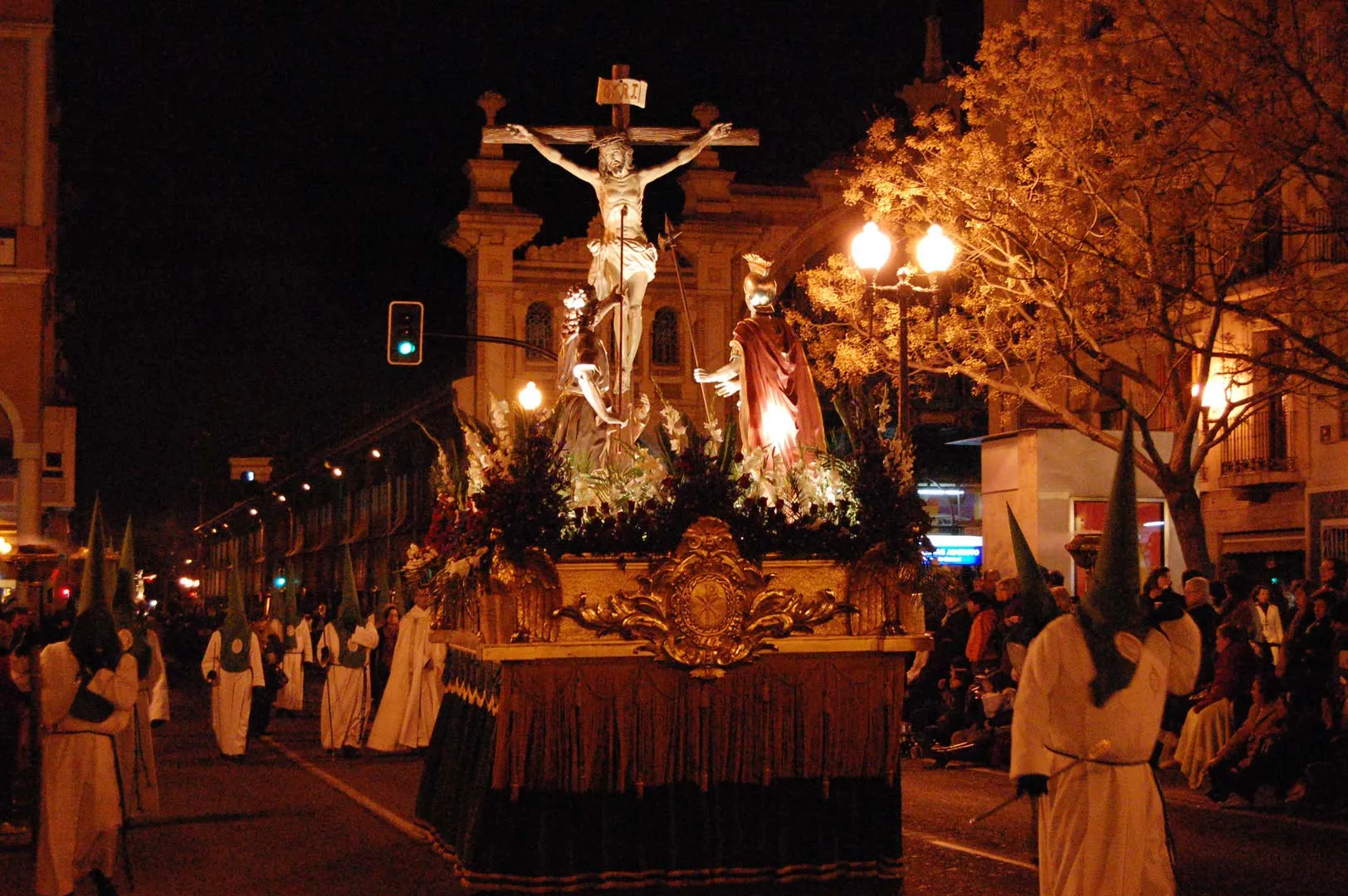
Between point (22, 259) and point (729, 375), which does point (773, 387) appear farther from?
point (22, 259)

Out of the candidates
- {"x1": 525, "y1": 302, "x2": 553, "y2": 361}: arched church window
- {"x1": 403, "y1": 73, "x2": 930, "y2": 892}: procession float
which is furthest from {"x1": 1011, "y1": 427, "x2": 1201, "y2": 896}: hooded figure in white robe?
{"x1": 525, "y1": 302, "x2": 553, "y2": 361}: arched church window

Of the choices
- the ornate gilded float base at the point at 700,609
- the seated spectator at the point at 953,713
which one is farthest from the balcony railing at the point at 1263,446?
the ornate gilded float base at the point at 700,609

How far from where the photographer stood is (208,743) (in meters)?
23.6

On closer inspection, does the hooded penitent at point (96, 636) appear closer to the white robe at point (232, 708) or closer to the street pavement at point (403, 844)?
the street pavement at point (403, 844)

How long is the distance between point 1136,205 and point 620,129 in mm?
12188

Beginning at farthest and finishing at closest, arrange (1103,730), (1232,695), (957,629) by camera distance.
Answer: (957,629) < (1232,695) < (1103,730)

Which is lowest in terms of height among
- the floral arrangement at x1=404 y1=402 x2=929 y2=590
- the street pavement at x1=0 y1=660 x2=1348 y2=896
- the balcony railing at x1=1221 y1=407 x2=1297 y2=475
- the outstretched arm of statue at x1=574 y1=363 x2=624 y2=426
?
the street pavement at x1=0 y1=660 x2=1348 y2=896

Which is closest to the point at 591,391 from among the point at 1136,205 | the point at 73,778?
the point at 73,778

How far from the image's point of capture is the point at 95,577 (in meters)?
11.1

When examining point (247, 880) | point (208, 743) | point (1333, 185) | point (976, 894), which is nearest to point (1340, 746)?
point (976, 894)

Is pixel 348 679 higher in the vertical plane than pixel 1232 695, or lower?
lower

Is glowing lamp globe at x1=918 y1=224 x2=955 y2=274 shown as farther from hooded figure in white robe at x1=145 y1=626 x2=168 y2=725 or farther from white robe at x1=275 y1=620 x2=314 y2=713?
white robe at x1=275 y1=620 x2=314 y2=713

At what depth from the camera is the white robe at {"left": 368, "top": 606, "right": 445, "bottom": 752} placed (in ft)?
60.1

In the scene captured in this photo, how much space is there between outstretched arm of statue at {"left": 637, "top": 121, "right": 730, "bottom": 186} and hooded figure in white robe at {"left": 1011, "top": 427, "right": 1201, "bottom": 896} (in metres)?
4.26
